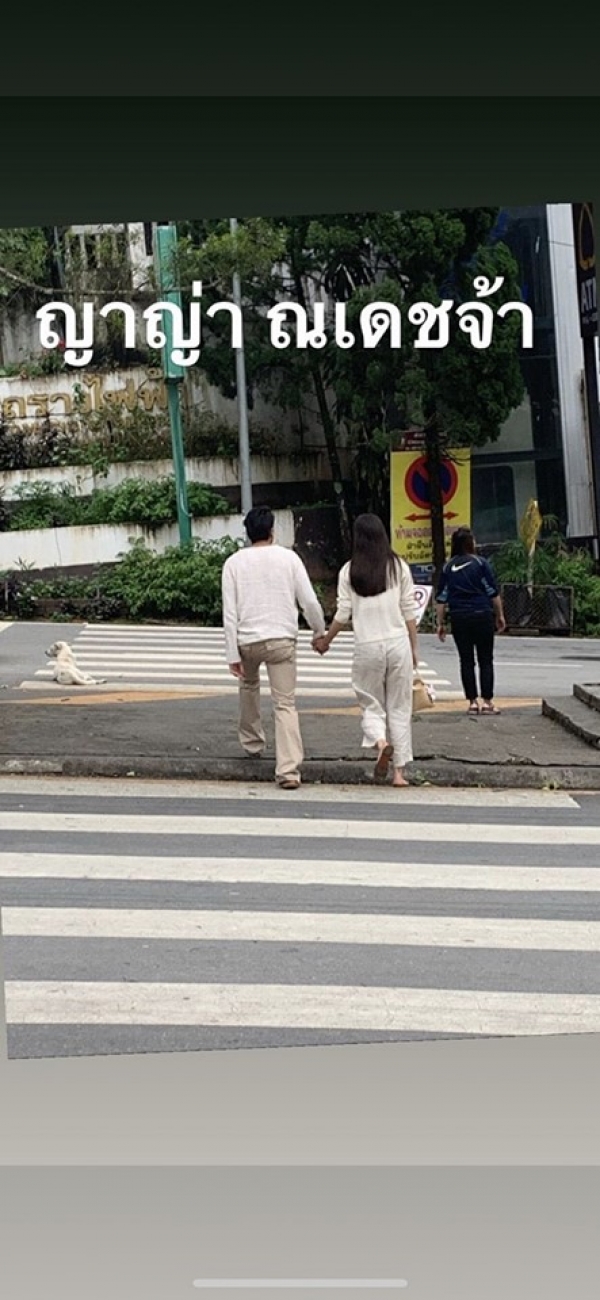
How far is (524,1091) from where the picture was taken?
5.78m

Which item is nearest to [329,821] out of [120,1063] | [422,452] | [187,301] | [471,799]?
[471,799]

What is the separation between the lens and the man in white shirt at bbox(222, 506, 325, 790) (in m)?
9.95

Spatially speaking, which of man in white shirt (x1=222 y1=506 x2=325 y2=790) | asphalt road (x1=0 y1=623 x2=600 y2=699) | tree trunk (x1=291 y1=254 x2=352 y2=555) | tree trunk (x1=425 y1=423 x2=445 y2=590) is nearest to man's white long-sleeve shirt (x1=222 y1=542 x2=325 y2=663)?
man in white shirt (x1=222 y1=506 x2=325 y2=790)

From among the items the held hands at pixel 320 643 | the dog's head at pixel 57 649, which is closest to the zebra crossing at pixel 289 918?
the held hands at pixel 320 643

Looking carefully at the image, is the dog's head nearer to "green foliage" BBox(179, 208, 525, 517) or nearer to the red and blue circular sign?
"green foliage" BBox(179, 208, 525, 517)

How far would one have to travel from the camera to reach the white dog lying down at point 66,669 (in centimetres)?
1313

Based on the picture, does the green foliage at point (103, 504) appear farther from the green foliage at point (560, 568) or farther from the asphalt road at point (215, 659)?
the green foliage at point (560, 568)

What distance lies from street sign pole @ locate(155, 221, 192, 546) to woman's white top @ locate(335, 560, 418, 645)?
88cm

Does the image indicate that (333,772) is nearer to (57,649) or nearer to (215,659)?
(215,659)

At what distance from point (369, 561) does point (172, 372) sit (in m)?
1.37

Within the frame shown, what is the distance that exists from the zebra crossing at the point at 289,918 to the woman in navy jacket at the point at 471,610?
6.64ft

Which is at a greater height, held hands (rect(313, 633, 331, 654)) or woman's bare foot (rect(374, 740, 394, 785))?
held hands (rect(313, 633, 331, 654))

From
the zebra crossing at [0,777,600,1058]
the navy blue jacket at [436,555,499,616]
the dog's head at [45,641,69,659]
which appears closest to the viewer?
the zebra crossing at [0,777,600,1058]

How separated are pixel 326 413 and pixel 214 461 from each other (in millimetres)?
815
